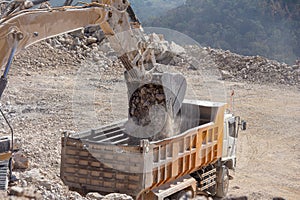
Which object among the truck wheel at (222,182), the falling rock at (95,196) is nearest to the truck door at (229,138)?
the truck wheel at (222,182)

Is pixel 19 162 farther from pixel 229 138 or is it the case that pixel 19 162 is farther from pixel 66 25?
pixel 229 138

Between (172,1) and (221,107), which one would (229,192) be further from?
(172,1)

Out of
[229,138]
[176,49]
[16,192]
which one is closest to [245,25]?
[176,49]

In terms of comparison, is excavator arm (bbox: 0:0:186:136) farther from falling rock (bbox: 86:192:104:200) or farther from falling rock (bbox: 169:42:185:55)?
falling rock (bbox: 169:42:185:55)

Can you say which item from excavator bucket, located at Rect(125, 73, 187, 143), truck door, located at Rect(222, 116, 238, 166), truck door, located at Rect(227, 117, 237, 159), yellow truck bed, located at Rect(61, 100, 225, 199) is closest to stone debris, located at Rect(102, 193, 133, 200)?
yellow truck bed, located at Rect(61, 100, 225, 199)

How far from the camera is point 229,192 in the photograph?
8.38 metres

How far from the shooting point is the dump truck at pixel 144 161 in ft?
18.6

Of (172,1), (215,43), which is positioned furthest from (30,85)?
(172,1)

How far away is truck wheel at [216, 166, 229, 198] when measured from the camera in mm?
7891

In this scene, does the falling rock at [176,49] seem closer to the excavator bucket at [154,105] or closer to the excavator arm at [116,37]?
the excavator arm at [116,37]

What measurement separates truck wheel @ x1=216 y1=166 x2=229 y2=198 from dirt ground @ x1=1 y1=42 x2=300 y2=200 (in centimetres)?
16

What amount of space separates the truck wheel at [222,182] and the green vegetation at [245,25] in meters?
29.0

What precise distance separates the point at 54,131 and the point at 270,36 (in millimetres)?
31419

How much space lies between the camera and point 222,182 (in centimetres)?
796
